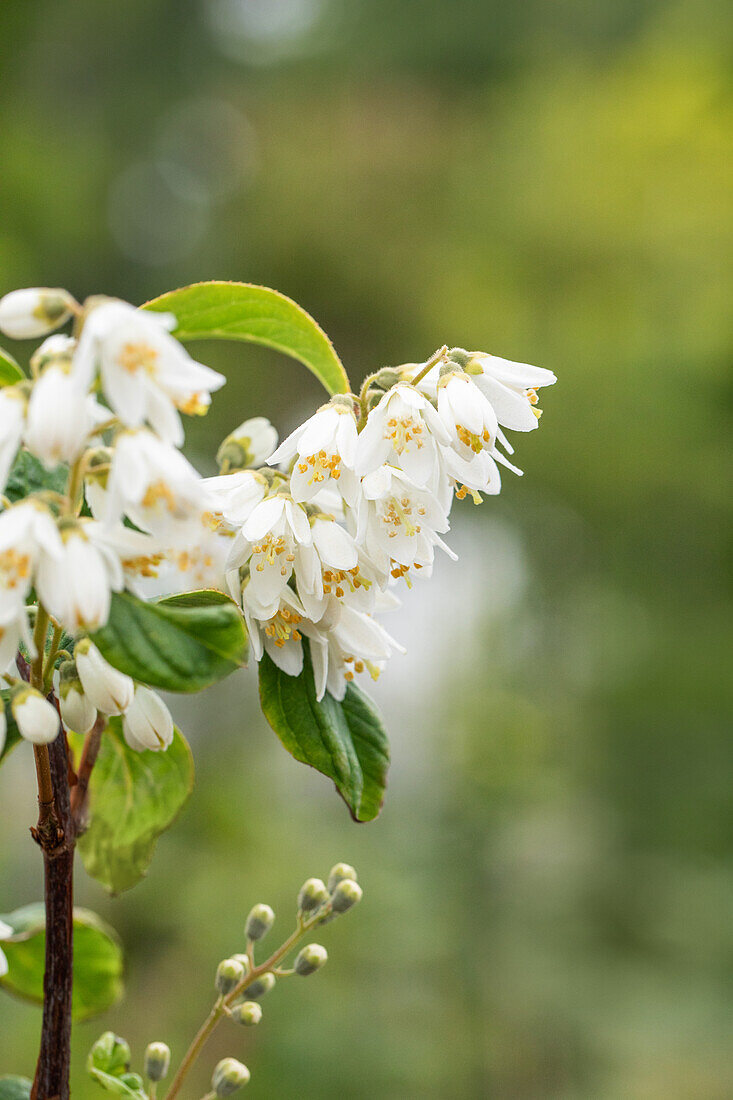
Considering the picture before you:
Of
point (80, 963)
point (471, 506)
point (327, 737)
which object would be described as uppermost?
point (327, 737)

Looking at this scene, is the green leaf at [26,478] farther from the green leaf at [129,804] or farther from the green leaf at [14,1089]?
the green leaf at [14,1089]

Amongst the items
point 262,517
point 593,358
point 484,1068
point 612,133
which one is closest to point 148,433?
point 262,517

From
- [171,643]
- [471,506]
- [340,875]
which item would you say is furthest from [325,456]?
[471,506]

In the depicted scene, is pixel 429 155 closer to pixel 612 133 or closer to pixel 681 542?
pixel 612 133

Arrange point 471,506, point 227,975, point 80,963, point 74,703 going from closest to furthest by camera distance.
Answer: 1. point 74,703
2. point 227,975
3. point 80,963
4. point 471,506

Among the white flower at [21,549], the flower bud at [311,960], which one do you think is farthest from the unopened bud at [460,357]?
the flower bud at [311,960]

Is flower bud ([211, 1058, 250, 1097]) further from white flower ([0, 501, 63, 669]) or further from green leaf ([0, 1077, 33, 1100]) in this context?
white flower ([0, 501, 63, 669])

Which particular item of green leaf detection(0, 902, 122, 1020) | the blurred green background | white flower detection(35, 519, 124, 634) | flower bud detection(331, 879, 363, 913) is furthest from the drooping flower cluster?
the blurred green background

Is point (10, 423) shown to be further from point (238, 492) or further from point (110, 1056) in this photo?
point (110, 1056)
